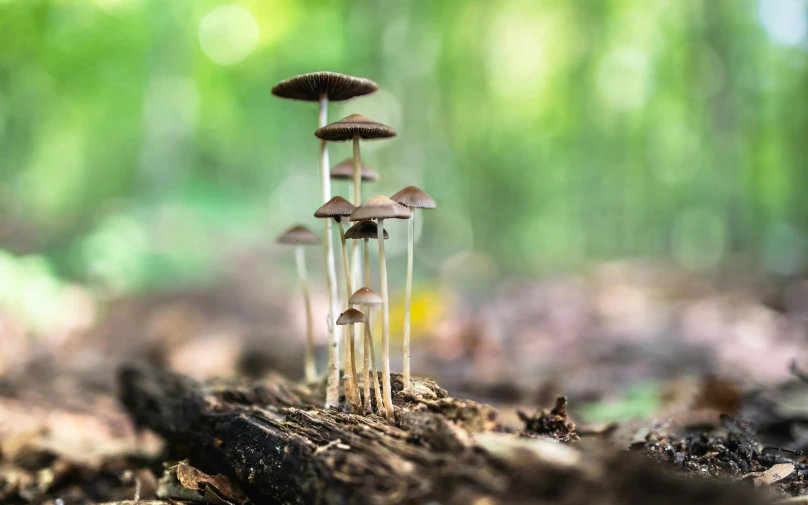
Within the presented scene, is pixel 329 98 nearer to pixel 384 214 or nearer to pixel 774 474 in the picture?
pixel 384 214

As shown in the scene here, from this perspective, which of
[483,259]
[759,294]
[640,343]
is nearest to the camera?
[640,343]

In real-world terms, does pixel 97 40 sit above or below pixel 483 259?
above

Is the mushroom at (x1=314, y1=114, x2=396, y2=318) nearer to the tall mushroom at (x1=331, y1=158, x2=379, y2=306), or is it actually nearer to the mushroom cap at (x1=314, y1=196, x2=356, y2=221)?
the tall mushroom at (x1=331, y1=158, x2=379, y2=306)

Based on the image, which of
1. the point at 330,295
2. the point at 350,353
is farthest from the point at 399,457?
Result: the point at 330,295

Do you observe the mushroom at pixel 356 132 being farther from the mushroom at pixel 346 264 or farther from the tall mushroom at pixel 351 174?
the mushroom at pixel 346 264

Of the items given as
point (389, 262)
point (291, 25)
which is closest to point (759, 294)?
point (389, 262)

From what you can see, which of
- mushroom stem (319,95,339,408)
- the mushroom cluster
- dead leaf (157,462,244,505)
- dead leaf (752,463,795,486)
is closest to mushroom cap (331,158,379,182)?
the mushroom cluster

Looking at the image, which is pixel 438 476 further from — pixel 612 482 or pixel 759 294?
pixel 759 294
